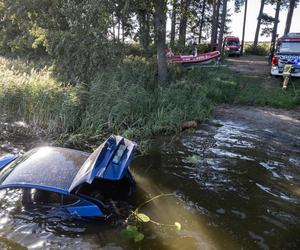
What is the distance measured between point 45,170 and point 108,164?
3.26ft

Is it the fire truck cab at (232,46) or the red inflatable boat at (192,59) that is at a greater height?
the fire truck cab at (232,46)

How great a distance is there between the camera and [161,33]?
47.3ft

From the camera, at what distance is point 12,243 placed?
489 cm

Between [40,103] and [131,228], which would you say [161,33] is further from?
[131,228]

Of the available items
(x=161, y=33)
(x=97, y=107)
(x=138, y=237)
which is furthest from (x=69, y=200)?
(x=161, y=33)

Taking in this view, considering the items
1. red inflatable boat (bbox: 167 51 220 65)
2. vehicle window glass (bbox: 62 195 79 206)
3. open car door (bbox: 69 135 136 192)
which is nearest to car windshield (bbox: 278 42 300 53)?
red inflatable boat (bbox: 167 51 220 65)

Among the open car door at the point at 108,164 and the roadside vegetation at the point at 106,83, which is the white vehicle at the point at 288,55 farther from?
the open car door at the point at 108,164

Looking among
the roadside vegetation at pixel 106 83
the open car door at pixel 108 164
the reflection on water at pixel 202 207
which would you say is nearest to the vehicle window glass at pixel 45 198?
the reflection on water at pixel 202 207

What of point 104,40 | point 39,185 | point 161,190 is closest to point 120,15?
point 104,40

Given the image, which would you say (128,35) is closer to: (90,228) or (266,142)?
(266,142)

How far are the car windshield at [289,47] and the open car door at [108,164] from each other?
528 inches

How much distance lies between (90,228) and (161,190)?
194 centimetres

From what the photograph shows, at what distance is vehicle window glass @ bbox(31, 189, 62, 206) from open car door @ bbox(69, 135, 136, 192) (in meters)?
0.48

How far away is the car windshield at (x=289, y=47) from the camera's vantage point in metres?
16.4
